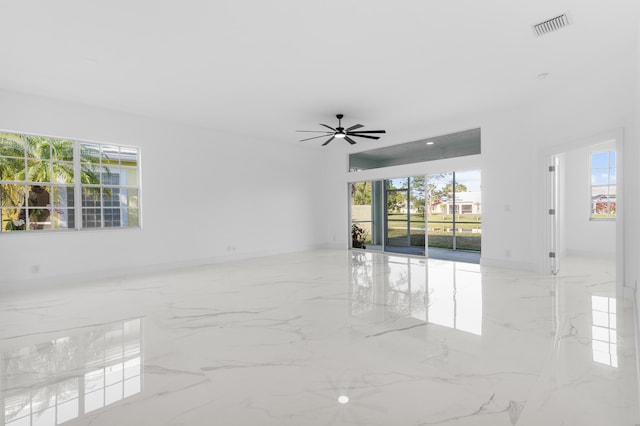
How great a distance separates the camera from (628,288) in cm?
398

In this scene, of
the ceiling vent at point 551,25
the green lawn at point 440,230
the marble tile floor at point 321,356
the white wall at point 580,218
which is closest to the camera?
the marble tile floor at point 321,356

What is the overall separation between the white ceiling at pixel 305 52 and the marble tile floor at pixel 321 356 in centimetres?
293

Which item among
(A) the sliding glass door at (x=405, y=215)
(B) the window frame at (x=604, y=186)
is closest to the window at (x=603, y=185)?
(B) the window frame at (x=604, y=186)

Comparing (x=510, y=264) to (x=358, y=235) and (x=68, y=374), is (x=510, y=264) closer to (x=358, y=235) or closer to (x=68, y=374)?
(x=358, y=235)

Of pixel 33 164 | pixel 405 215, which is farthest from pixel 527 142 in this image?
pixel 33 164

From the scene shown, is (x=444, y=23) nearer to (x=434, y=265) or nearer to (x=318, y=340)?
(x=318, y=340)

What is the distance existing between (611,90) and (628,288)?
244cm

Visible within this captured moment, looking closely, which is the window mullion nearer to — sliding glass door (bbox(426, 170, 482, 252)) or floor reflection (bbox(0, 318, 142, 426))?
floor reflection (bbox(0, 318, 142, 426))

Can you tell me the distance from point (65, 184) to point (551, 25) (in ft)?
23.1

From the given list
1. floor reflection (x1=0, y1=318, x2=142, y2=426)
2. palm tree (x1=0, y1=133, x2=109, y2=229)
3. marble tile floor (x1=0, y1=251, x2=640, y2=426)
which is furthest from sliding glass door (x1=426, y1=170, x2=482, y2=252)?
floor reflection (x1=0, y1=318, x2=142, y2=426)

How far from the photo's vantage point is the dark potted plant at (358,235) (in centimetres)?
927

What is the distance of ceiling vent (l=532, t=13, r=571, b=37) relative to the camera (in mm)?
3184

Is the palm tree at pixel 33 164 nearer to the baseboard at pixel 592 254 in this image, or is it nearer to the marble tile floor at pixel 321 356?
the marble tile floor at pixel 321 356

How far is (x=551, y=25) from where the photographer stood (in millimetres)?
3291
